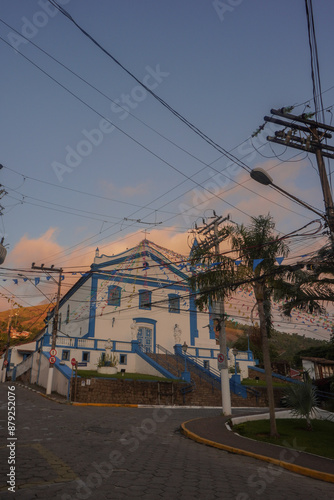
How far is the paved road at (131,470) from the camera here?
520cm

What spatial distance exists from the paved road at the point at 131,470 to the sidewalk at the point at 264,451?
1.03ft

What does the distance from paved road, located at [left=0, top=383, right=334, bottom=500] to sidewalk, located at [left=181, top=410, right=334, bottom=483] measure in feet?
→ 1.03

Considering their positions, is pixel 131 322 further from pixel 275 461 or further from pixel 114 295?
pixel 275 461

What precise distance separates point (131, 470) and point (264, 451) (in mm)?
4612

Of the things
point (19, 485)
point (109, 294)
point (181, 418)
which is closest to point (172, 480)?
point (19, 485)

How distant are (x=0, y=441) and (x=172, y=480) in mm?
4501

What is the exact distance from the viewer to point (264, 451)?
9.48 metres

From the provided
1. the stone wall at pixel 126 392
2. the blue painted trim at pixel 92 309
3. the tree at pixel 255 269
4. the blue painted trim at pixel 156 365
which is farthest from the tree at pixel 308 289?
the blue painted trim at pixel 92 309

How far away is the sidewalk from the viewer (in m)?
7.70

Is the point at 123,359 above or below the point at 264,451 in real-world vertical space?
above

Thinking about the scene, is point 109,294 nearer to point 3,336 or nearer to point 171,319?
point 171,319

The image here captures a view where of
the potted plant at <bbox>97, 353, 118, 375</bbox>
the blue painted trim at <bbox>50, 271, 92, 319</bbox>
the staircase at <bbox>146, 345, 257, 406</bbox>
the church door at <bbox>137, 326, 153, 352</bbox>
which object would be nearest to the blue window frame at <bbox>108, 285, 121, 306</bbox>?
the blue painted trim at <bbox>50, 271, 92, 319</bbox>

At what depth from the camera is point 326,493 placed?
615 cm

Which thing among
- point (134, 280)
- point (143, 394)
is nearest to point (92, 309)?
point (134, 280)
